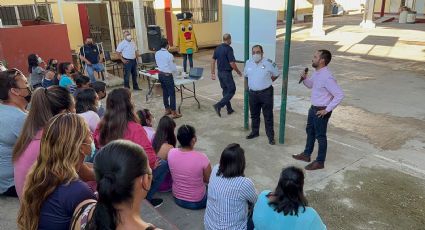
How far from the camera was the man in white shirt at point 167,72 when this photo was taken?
6835mm

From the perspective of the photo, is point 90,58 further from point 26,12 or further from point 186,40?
point 26,12

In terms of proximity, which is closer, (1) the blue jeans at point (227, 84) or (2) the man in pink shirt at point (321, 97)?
(2) the man in pink shirt at point (321, 97)

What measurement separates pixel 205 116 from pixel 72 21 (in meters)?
7.69

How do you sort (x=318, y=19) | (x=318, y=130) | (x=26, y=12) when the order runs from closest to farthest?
1. (x=318, y=130)
2. (x=26, y=12)
3. (x=318, y=19)

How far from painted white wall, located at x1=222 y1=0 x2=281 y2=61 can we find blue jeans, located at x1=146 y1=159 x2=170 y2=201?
8789 mm

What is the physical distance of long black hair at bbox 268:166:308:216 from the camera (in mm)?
2271

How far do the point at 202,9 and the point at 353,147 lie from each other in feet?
38.2

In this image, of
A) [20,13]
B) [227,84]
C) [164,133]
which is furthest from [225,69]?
[20,13]

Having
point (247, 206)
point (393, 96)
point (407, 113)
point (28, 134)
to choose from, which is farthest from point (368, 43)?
point (28, 134)

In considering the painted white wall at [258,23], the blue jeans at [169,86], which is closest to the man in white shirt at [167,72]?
the blue jeans at [169,86]

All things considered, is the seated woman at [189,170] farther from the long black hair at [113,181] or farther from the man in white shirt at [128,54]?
the man in white shirt at [128,54]

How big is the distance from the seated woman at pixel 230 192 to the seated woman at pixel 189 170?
50cm

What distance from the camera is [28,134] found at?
2457mm

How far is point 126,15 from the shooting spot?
13.4 m
